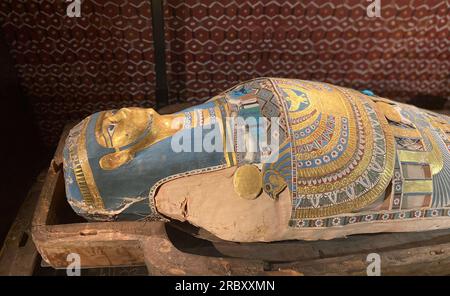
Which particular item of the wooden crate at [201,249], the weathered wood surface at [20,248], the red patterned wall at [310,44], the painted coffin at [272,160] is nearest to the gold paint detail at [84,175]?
the painted coffin at [272,160]

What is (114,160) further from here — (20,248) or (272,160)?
(20,248)

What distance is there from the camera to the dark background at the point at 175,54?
109 inches

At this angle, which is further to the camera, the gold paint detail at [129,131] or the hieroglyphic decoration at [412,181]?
the hieroglyphic decoration at [412,181]

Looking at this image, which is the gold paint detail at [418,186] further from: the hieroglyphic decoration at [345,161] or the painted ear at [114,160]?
the painted ear at [114,160]

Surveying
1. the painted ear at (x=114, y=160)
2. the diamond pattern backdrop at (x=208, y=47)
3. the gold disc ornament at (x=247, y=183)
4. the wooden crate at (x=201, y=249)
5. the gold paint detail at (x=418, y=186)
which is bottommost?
the wooden crate at (x=201, y=249)

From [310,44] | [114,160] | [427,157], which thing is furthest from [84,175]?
[310,44]

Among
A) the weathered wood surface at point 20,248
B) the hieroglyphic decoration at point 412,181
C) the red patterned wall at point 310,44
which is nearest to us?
the hieroglyphic decoration at point 412,181

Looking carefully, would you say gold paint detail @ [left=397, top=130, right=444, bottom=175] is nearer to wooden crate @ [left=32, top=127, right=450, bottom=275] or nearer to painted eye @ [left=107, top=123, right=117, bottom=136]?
wooden crate @ [left=32, top=127, right=450, bottom=275]

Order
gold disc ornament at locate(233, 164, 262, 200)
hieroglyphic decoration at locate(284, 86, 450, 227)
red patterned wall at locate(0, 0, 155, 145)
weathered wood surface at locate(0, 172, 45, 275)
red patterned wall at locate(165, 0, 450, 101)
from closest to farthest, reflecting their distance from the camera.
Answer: gold disc ornament at locate(233, 164, 262, 200) < hieroglyphic decoration at locate(284, 86, 450, 227) < weathered wood surface at locate(0, 172, 45, 275) < red patterned wall at locate(0, 0, 155, 145) < red patterned wall at locate(165, 0, 450, 101)

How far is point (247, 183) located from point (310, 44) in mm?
1538

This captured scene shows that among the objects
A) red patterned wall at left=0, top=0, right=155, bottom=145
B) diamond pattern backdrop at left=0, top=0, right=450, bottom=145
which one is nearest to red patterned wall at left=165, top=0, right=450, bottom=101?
diamond pattern backdrop at left=0, top=0, right=450, bottom=145

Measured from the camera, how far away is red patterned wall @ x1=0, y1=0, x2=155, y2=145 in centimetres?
275

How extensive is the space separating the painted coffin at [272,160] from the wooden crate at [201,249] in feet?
0.41

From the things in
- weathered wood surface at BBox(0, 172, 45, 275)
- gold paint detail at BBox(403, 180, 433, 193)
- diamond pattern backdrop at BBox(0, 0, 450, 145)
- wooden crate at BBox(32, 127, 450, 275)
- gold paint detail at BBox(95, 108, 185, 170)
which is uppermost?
diamond pattern backdrop at BBox(0, 0, 450, 145)
